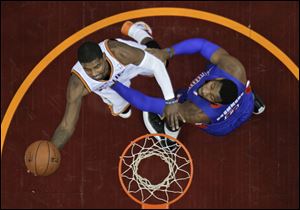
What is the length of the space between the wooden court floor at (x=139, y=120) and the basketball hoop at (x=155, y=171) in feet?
0.78

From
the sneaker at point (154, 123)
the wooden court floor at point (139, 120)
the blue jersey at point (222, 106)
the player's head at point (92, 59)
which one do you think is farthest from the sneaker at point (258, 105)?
the player's head at point (92, 59)

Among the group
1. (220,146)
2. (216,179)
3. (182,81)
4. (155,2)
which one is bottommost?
(216,179)

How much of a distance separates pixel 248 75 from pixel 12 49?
337 cm

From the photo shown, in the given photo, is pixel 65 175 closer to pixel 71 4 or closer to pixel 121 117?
pixel 121 117

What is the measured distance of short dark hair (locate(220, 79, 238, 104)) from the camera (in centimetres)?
418

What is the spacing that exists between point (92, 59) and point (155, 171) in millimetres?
2297

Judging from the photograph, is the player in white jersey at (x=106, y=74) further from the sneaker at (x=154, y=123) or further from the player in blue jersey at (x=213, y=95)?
the sneaker at (x=154, y=123)

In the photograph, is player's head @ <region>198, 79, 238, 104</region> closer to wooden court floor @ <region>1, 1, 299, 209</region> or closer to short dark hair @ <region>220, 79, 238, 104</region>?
short dark hair @ <region>220, 79, 238, 104</region>

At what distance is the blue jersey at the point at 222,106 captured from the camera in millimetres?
4488

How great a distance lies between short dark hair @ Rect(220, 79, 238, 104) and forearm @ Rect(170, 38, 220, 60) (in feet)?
2.23

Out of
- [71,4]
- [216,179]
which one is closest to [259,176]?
[216,179]

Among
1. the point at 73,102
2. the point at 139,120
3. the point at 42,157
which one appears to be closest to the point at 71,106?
the point at 73,102

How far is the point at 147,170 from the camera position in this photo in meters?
5.85

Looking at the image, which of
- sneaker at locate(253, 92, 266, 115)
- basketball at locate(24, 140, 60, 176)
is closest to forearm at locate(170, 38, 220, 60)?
sneaker at locate(253, 92, 266, 115)
